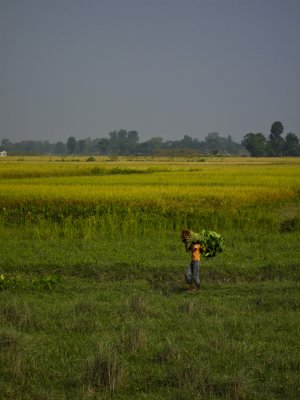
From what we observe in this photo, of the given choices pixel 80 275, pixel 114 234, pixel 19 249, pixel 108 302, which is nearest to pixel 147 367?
pixel 108 302

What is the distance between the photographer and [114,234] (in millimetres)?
15273

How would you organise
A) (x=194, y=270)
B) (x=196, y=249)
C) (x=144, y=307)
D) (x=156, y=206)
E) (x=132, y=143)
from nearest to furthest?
1. (x=144, y=307)
2. (x=194, y=270)
3. (x=196, y=249)
4. (x=156, y=206)
5. (x=132, y=143)

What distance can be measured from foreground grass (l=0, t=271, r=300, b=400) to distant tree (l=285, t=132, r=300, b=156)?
11399 cm

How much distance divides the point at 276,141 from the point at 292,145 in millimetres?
3932

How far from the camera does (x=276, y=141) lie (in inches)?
4742

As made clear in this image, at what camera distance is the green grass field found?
16.3ft

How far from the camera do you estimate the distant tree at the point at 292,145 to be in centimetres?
11769

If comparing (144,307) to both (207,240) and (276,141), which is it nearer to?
(207,240)

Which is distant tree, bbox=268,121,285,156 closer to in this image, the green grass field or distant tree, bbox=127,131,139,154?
distant tree, bbox=127,131,139,154

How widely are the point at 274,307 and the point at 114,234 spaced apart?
8177 millimetres

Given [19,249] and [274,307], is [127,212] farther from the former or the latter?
[274,307]

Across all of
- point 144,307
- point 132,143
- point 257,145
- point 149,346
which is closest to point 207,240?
point 144,307

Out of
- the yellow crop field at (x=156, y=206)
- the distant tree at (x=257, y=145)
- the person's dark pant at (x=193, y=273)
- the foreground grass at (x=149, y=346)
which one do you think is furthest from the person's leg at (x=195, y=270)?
the distant tree at (x=257, y=145)

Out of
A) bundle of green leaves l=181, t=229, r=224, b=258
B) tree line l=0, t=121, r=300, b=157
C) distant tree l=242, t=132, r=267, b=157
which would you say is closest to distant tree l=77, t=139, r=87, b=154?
tree line l=0, t=121, r=300, b=157
